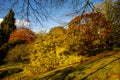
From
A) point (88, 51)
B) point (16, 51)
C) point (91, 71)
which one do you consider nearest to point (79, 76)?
point (91, 71)

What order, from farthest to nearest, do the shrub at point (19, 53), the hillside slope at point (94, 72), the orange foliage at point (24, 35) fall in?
the orange foliage at point (24, 35)
the shrub at point (19, 53)
the hillside slope at point (94, 72)

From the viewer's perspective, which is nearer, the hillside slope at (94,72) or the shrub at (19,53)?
the hillside slope at (94,72)

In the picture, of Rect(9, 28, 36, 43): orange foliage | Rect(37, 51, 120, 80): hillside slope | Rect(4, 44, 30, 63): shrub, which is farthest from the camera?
Rect(9, 28, 36, 43): orange foliage

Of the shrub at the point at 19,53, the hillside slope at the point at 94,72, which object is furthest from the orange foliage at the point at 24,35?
the hillside slope at the point at 94,72

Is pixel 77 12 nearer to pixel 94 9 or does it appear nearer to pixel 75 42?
pixel 94 9

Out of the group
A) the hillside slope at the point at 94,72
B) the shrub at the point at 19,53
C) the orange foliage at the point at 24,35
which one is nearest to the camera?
the hillside slope at the point at 94,72

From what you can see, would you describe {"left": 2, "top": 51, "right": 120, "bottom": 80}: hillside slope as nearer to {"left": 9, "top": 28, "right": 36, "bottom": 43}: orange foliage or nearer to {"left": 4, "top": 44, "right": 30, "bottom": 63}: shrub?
{"left": 4, "top": 44, "right": 30, "bottom": 63}: shrub

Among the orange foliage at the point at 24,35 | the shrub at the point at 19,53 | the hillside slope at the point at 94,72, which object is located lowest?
the hillside slope at the point at 94,72

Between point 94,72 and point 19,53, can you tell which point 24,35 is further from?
point 94,72

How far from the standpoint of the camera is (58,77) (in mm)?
15898

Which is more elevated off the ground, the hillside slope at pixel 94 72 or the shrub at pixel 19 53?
the shrub at pixel 19 53

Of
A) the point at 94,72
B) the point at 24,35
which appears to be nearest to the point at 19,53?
the point at 24,35

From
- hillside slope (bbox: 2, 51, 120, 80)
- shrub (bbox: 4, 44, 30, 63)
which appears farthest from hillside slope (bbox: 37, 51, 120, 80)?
shrub (bbox: 4, 44, 30, 63)

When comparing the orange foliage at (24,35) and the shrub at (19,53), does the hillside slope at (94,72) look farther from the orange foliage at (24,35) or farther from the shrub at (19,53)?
the orange foliage at (24,35)
